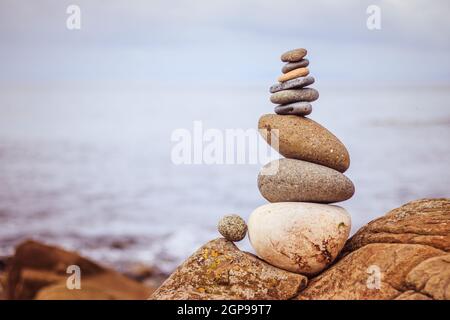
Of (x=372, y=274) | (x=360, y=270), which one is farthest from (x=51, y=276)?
(x=372, y=274)

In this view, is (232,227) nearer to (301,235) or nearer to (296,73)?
(301,235)

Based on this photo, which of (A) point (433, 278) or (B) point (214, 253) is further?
(B) point (214, 253)

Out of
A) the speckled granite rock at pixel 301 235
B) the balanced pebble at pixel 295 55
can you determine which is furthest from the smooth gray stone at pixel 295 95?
the speckled granite rock at pixel 301 235

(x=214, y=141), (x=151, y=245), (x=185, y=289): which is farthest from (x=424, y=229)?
(x=151, y=245)

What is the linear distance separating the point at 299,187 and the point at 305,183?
2.4 inches

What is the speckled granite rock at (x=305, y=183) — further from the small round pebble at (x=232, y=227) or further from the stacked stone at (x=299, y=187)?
the small round pebble at (x=232, y=227)

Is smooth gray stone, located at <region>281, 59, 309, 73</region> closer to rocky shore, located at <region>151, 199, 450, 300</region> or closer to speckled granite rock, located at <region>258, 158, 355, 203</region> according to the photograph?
speckled granite rock, located at <region>258, 158, 355, 203</region>

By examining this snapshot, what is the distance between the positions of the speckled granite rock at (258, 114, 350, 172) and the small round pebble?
75 cm

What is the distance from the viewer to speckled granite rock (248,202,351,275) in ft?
13.9

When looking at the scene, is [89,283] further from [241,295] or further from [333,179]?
→ [333,179]

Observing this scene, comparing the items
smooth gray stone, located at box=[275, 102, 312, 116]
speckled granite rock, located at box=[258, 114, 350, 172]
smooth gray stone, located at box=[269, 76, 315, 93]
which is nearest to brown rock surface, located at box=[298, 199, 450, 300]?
speckled granite rock, located at box=[258, 114, 350, 172]

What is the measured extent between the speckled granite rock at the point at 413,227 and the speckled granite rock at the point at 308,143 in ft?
2.10

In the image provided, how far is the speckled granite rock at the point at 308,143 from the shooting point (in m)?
4.52

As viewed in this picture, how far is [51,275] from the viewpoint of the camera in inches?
302
